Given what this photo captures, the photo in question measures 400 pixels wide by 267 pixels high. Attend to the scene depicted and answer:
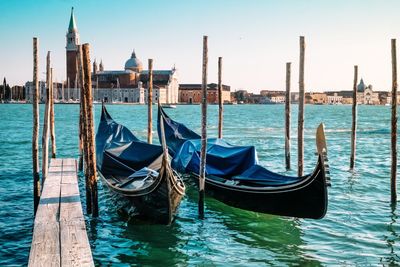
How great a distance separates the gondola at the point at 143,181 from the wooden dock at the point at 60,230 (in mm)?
685

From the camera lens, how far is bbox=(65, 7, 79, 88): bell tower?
2923 inches

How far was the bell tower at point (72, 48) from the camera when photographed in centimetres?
7425

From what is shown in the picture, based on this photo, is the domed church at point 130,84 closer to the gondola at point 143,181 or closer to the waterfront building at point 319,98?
the waterfront building at point 319,98

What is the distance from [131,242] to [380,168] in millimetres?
7906

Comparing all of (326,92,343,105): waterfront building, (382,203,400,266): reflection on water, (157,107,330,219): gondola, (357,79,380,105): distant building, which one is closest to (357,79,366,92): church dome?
(357,79,380,105): distant building

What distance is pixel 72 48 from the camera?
77812 millimetres

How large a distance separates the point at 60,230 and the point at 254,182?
301 cm

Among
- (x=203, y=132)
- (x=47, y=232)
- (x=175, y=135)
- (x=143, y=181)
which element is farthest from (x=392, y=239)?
(x=175, y=135)

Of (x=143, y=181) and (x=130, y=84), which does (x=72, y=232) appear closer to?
(x=143, y=181)

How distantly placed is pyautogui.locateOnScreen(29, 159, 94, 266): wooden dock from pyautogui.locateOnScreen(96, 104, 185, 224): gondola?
69cm

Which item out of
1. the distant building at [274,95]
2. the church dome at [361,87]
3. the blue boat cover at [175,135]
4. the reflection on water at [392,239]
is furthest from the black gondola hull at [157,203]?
the distant building at [274,95]

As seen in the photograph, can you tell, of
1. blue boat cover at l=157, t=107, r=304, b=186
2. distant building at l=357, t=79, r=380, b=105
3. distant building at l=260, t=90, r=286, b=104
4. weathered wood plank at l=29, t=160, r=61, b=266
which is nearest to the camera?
weathered wood plank at l=29, t=160, r=61, b=266

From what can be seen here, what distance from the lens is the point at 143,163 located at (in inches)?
324

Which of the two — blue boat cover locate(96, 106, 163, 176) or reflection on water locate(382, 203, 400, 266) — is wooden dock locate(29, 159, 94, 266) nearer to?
blue boat cover locate(96, 106, 163, 176)
